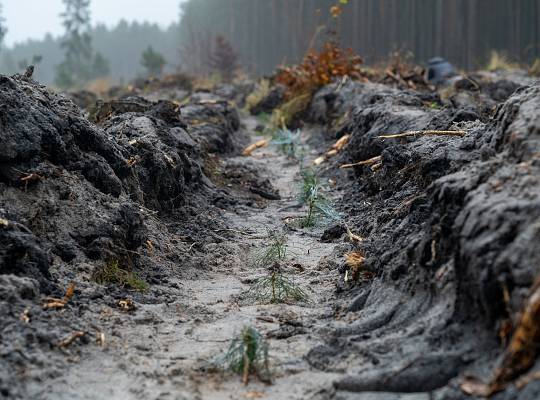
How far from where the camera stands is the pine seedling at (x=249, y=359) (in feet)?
7.71

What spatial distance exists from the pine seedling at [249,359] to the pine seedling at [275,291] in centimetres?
81

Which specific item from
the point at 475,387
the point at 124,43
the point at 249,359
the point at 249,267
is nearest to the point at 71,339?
the point at 249,359

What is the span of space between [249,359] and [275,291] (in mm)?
1020

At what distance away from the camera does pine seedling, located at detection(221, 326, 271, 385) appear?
2350mm

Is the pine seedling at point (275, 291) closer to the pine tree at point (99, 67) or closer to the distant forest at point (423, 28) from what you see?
the distant forest at point (423, 28)

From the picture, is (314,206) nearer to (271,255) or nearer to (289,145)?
(271,255)

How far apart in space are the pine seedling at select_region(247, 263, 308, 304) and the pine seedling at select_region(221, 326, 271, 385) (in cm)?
81

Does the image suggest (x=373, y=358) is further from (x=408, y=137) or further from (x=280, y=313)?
(x=408, y=137)

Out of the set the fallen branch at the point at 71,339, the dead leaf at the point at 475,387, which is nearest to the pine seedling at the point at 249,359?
the fallen branch at the point at 71,339

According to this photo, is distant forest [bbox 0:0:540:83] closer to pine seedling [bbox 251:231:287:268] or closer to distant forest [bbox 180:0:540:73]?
distant forest [bbox 180:0:540:73]

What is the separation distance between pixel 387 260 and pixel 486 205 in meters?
0.97

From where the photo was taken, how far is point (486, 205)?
2.27 metres

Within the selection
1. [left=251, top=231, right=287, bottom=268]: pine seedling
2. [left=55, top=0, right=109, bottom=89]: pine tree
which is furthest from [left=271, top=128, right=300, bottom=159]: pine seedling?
[left=55, top=0, right=109, bottom=89]: pine tree

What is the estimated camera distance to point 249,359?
238cm
